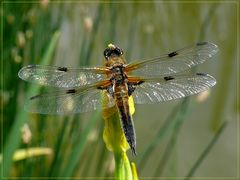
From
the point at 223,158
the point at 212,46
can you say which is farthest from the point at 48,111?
the point at 223,158

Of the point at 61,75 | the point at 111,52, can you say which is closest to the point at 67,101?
the point at 61,75

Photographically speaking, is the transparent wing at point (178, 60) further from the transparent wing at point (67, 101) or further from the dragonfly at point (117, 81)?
the transparent wing at point (67, 101)

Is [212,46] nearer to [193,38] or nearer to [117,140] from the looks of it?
[117,140]

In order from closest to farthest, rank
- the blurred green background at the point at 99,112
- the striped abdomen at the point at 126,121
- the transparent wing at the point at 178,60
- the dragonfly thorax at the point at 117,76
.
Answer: the striped abdomen at the point at 126,121
the dragonfly thorax at the point at 117,76
the transparent wing at the point at 178,60
the blurred green background at the point at 99,112

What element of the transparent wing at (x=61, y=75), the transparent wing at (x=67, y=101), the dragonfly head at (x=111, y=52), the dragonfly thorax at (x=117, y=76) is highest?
the dragonfly head at (x=111, y=52)

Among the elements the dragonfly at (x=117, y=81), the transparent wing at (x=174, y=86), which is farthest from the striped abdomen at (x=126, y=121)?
the transparent wing at (x=174, y=86)

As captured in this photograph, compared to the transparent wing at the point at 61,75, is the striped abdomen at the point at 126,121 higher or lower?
lower

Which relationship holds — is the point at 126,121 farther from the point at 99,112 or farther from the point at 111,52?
the point at 99,112

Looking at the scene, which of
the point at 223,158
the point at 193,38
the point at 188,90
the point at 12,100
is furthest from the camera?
the point at 193,38
